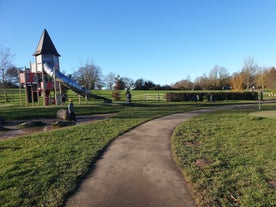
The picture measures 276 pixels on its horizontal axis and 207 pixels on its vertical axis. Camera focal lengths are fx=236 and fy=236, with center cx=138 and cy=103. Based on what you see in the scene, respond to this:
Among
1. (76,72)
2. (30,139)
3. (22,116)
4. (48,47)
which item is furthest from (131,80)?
(30,139)

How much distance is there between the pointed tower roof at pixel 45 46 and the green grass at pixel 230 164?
79.3 feet

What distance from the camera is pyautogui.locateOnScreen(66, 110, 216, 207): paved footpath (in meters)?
3.98

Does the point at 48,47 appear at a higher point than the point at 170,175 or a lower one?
higher

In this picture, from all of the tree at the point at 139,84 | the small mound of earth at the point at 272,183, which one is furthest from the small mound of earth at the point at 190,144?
the tree at the point at 139,84

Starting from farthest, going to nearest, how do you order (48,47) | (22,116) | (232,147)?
(48,47) → (22,116) → (232,147)

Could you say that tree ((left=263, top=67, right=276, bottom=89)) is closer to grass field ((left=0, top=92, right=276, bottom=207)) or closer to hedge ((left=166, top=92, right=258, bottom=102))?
hedge ((left=166, top=92, right=258, bottom=102))

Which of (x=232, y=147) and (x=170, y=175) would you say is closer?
(x=170, y=175)

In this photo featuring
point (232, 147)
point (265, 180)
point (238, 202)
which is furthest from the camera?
point (232, 147)

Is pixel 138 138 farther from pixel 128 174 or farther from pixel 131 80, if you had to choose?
pixel 131 80

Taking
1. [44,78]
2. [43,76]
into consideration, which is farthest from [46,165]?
[44,78]

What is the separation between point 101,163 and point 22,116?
12039mm

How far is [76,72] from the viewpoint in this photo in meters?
62.8

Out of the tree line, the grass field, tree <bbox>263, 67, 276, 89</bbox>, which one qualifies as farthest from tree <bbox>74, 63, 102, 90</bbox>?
the grass field

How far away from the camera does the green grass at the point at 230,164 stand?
408 centimetres
